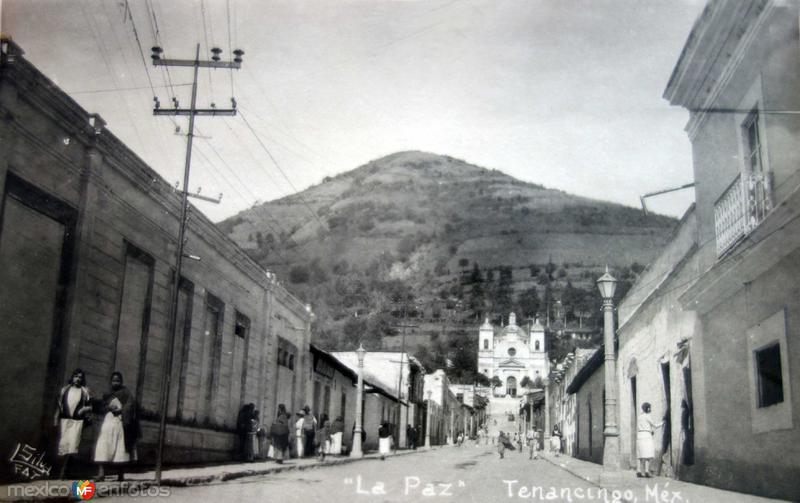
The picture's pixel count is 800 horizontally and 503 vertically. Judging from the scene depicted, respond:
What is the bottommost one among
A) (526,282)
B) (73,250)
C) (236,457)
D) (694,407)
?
(236,457)

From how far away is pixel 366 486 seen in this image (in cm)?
1098

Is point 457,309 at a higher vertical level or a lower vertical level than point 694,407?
higher

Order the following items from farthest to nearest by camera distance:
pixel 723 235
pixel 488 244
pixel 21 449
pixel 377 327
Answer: pixel 377 327
pixel 488 244
pixel 723 235
pixel 21 449

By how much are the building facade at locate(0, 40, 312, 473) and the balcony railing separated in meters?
7.62

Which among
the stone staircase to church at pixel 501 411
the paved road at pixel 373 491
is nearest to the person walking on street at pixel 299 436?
the paved road at pixel 373 491

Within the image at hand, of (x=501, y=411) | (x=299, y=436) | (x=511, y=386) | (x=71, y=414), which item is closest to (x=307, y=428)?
(x=299, y=436)

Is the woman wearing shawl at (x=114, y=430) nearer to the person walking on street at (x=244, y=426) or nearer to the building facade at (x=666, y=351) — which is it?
the person walking on street at (x=244, y=426)

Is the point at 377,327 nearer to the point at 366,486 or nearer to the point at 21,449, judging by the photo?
the point at 366,486

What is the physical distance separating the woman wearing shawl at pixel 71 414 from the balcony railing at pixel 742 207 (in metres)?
7.73

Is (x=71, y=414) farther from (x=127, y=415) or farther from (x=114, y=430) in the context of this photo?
(x=127, y=415)

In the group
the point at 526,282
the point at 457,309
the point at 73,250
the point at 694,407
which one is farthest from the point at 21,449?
the point at 457,309

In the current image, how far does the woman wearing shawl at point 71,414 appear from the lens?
827 centimetres

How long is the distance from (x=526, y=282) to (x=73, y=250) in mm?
11170

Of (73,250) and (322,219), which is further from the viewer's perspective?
(322,219)
